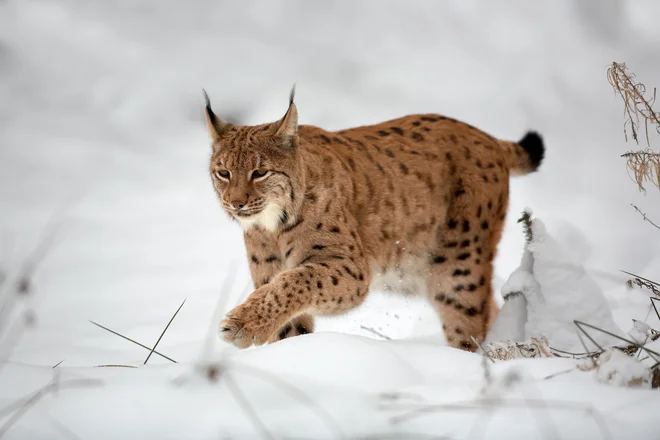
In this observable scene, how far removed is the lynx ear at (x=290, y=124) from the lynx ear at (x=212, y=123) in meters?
0.56

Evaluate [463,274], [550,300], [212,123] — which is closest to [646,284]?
[550,300]

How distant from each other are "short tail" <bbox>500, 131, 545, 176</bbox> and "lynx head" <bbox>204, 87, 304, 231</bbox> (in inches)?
93.2

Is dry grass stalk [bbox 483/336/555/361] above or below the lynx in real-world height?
below

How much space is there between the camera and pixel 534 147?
20.5ft

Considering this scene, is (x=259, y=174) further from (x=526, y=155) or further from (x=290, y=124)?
(x=526, y=155)

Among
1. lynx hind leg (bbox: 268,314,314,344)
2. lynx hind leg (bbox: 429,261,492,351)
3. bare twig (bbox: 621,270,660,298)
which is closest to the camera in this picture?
bare twig (bbox: 621,270,660,298)

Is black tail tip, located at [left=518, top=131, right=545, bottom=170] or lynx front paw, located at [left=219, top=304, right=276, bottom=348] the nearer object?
lynx front paw, located at [left=219, top=304, right=276, bottom=348]

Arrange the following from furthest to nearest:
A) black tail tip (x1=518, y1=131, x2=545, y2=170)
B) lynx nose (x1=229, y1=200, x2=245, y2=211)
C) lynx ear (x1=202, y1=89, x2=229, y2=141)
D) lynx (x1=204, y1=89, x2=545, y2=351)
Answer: black tail tip (x1=518, y1=131, x2=545, y2=170) < lynx ear (x1=202, y1=89, x2=229, y2=141) < lynx (x1=204, y1=89, x2=545, y2=351) < lynx nose (x1=229, y1=200, x2=245, y2=211)

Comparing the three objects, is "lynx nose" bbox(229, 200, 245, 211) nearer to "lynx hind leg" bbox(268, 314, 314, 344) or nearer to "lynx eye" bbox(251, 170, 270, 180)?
"lynx eye" bbox(251, 170, 270, 180)

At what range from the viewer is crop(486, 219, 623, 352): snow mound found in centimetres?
393

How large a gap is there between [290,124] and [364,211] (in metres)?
1.04

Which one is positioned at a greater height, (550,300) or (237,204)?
(237,204)

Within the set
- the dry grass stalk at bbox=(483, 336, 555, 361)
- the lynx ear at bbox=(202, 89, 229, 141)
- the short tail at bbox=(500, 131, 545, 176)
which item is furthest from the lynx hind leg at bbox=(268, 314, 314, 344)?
the short tail at bbox=(500, 131, 545, 176)

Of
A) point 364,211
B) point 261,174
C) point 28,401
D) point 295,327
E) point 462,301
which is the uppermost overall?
point 261,174
